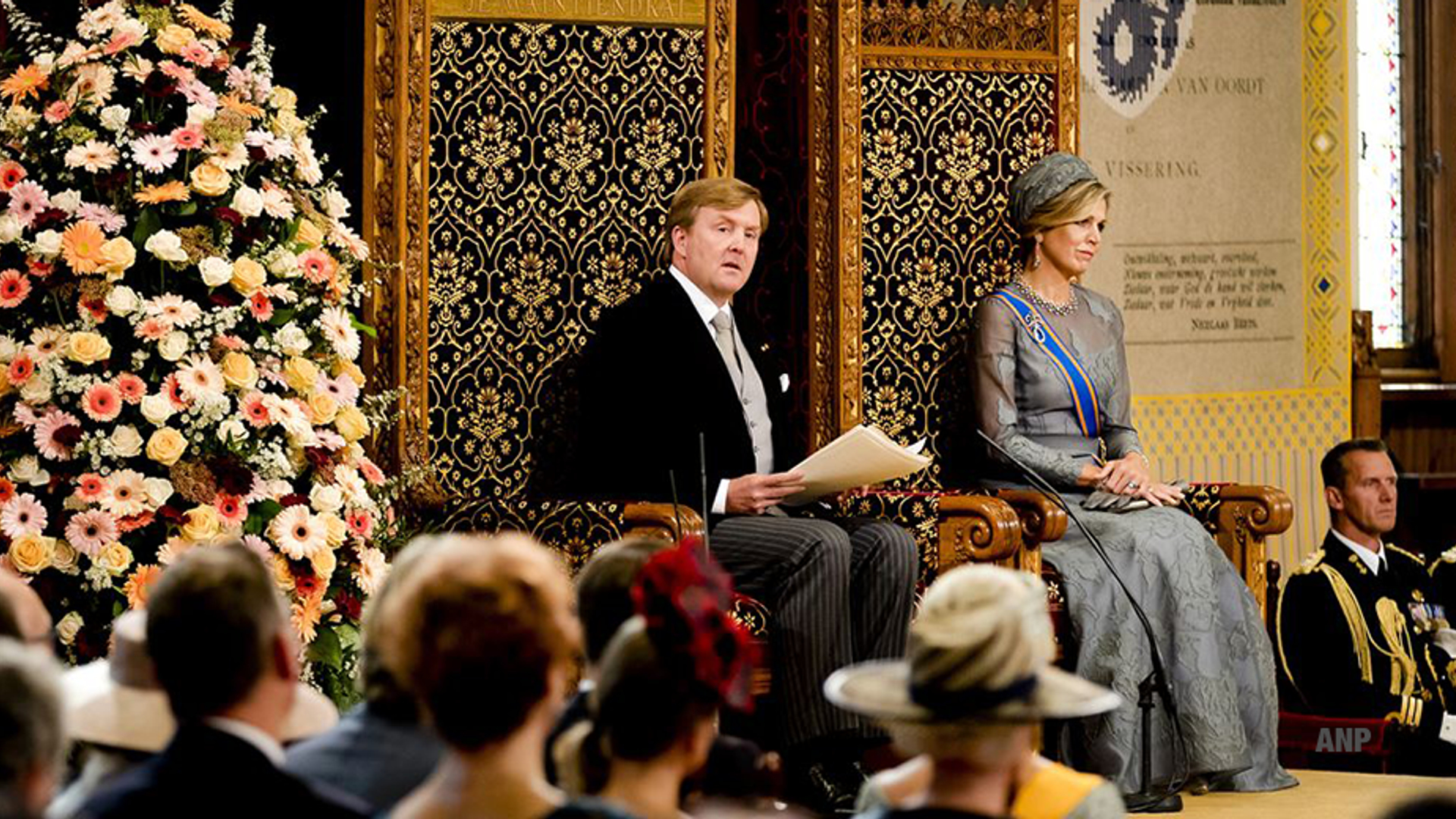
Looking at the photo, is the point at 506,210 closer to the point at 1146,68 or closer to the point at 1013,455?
the point at 1013,455

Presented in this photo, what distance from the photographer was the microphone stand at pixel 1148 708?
5.08 m

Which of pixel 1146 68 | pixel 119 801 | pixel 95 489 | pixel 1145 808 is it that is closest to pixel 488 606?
pixel 119 801

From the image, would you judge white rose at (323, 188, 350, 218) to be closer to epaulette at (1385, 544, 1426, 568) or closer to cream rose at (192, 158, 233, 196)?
cream rose at (192, 158, 233, 196)

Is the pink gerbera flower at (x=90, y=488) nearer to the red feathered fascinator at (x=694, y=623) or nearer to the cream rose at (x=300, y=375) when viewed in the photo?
the cream rose at (x=300, y=375)

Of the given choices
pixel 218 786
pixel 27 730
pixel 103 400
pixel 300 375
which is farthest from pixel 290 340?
pixel 27 730

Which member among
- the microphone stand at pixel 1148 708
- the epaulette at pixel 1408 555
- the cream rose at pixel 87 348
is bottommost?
the microphone stand at pixel 1148 708

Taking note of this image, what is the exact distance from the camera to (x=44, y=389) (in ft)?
14.4

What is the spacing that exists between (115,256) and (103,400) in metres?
0.30

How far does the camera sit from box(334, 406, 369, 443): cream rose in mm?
4684

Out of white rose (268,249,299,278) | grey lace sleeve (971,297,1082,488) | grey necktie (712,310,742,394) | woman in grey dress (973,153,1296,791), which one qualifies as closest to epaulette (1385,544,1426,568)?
woman in grey dress (973,153,1296,791)

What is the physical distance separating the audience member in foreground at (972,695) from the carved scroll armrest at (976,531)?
2697 millimetres

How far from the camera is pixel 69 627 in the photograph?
4.33 meters

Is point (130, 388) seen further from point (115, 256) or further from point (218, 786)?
point (218, 786)

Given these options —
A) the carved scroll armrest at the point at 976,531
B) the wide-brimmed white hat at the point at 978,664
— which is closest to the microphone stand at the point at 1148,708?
the carved scroll armrest at the point at 976,531
